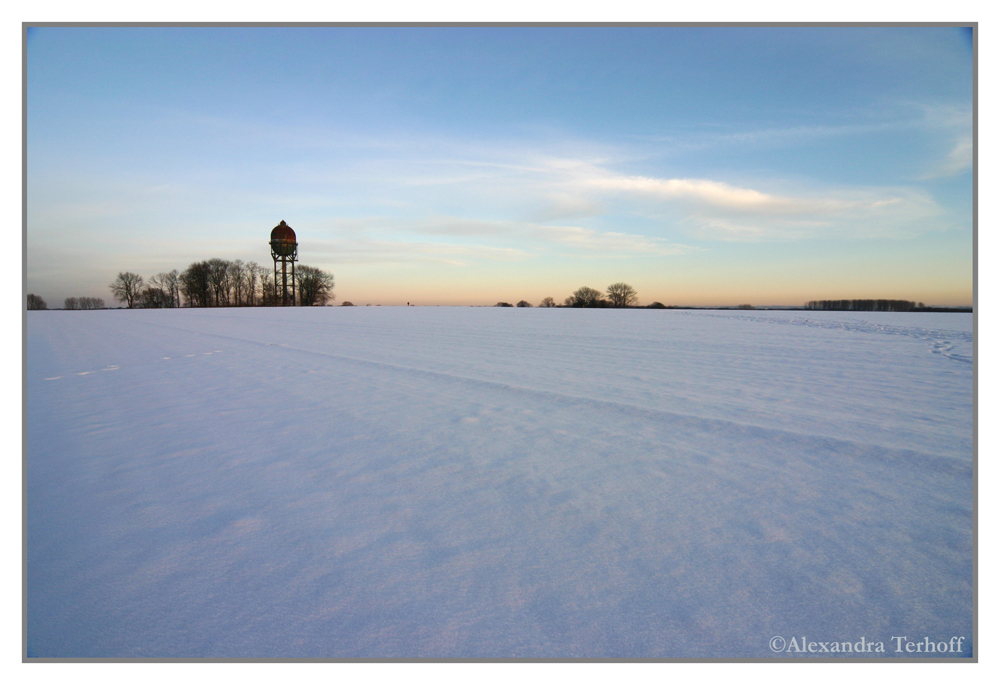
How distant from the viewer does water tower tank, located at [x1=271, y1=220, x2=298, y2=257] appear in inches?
2035

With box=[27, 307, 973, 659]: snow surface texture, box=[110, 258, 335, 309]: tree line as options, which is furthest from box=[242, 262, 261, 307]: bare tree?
box=[27, 307, 973, 659]: snow surface texture

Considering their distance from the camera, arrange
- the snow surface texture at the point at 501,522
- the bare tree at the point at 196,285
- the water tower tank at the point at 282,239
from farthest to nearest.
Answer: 1. the bare tree at the point at 196,285
2. the water tower tank at the point at 282,239
3. the snow surface texture at the point at 501,522

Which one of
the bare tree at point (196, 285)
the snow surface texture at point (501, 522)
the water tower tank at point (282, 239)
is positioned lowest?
the snow surface texture at point (501, 522)

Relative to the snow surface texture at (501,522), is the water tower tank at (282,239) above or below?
above

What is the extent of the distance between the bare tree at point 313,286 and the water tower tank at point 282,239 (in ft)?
18.7

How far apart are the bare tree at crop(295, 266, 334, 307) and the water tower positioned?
4700 mm

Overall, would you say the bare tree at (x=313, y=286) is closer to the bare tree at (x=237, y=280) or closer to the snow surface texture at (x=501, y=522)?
the bare tree at (x=237, y=280)

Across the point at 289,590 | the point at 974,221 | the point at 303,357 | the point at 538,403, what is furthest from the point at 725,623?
the point at 303,357

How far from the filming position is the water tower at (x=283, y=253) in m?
51.8

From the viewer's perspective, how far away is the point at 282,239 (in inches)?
2036

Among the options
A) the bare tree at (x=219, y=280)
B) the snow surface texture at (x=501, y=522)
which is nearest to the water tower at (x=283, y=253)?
the bare tree at (x=219, y=280)

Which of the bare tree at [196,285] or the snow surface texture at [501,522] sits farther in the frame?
the bare tree at [196,285]

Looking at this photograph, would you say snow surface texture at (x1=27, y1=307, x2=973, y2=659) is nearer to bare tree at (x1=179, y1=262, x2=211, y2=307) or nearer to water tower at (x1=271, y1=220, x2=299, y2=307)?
water tower at (x1=271, y1=220, x2=299, y2=307)
